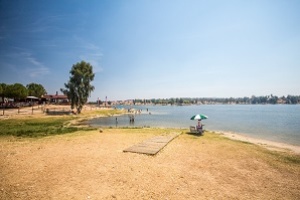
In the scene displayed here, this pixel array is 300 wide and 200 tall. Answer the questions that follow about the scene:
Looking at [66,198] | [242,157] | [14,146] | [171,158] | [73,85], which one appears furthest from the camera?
[73,85]

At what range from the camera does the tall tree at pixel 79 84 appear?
195ft

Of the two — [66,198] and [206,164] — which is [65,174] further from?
[206,164]

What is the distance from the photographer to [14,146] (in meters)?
16.0

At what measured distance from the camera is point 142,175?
32.2 ft

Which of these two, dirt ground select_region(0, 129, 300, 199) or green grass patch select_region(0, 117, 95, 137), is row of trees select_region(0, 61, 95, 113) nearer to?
green grass patch select_region(0, 117, 95, 137)

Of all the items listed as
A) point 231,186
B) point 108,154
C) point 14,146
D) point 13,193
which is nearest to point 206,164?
point 231,186

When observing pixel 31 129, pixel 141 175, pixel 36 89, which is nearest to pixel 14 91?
pixel 36 89

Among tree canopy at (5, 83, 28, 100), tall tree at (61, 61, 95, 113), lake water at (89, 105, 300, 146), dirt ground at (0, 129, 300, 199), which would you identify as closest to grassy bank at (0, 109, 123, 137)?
dirt ground at (0, 129, 300, 199)

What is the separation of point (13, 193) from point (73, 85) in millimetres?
55739

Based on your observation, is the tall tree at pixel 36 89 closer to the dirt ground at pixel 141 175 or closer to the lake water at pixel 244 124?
the lake water at pixel 244 124

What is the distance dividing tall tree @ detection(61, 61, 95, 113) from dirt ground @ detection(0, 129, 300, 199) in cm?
4705

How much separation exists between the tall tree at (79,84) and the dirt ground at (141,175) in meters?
47.1

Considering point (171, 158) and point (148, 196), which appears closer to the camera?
point (148, 196)

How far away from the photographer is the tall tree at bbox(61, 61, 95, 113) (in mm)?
59438
